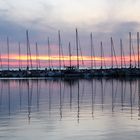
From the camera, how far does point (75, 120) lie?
1888cm

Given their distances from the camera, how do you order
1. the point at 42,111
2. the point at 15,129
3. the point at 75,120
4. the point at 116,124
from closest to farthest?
1. the point at 15,129
2. the point at 116,124
3. the point at 75,120
4. the point at 42,111

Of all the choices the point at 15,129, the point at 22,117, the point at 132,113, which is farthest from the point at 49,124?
the point at 132,113

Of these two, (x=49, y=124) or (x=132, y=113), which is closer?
(x=49, y=124)

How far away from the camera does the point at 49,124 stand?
17438 millimetres

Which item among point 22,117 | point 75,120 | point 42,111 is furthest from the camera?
point 42,111

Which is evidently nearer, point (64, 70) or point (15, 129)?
point (15, 129)

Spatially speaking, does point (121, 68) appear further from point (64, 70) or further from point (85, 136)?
point (85, 136)

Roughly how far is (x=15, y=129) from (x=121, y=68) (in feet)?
269

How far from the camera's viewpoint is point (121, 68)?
3824 inches

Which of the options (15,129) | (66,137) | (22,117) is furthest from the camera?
(22,117)

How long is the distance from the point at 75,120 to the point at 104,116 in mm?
1912

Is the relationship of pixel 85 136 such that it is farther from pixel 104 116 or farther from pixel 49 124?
pixel 104 116

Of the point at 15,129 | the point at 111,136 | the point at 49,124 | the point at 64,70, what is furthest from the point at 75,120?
the point at 64,70

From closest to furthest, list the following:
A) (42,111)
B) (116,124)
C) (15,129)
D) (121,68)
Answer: (15,129) < (116,124) < (42,111) < (121,68)
